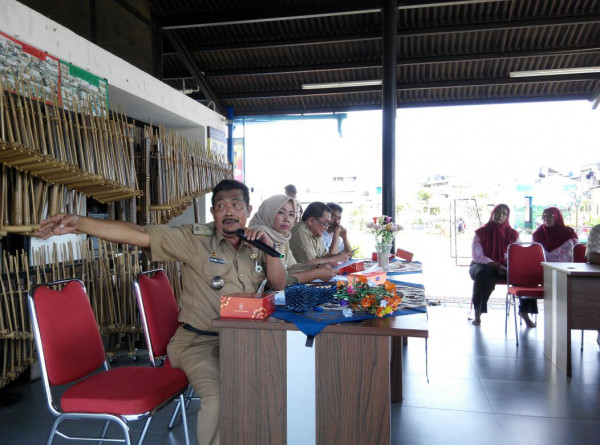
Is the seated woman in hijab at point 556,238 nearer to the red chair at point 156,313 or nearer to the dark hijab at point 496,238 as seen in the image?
the dark hijab at point 496,238

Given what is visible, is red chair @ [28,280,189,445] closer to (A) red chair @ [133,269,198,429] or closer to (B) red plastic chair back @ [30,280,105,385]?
(B) red plastic chair back @ [30,280,105,385]

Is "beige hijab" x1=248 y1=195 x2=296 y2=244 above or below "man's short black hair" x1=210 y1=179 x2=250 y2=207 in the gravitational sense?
below

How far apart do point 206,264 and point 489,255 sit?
13.2 ft

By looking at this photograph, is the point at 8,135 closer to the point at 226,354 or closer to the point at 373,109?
the point at 226,354

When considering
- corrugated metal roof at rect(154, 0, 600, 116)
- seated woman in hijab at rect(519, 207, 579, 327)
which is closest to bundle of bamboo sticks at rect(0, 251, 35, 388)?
corrugated metal roof at rect(154, 0, 600, 116)

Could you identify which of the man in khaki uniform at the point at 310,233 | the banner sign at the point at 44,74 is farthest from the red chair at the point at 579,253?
the banner sign at the point at 44,74

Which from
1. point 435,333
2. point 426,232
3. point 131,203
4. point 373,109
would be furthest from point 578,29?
point 426,232

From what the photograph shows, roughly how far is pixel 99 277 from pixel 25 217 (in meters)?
0.88

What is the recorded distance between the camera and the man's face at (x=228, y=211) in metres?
2.18

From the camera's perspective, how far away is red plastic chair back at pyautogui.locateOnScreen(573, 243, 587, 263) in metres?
4.86

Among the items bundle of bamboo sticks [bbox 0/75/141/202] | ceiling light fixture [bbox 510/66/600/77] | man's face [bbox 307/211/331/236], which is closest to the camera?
bundle of bamboo sticks [bbox 0/75/141/202]

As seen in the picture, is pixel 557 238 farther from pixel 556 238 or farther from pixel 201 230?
pixel 201 230

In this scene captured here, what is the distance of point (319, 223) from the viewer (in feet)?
13.7

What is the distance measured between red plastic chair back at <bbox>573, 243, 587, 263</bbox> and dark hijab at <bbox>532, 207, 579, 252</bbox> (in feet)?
→ 1.06
